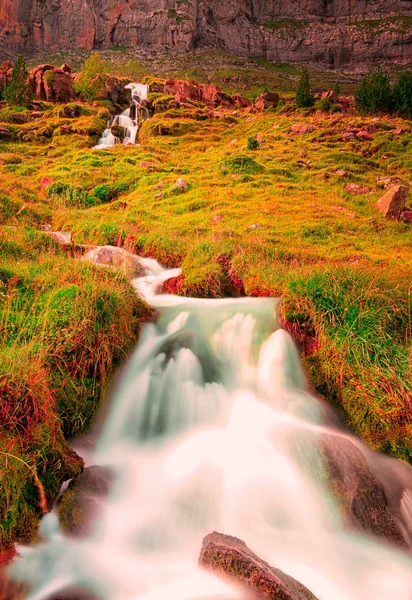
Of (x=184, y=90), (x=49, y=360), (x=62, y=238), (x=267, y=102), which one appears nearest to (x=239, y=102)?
(x=184, y=90)

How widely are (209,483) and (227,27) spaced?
157 m

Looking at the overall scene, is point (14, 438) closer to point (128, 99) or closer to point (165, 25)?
point (128, 99)

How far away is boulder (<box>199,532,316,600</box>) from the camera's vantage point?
2943 mm

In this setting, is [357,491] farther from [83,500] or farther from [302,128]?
[302,128]

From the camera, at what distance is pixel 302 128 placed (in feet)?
92.2

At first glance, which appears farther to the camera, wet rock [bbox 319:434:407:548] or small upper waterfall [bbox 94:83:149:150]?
small upper waterfall [bbox 94:83:149:150]

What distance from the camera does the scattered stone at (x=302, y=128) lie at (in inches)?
1089

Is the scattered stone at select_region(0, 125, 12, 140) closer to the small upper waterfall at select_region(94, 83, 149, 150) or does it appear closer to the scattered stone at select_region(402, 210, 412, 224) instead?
the small upper waterfall at select_region(94, 83, 149, 150)

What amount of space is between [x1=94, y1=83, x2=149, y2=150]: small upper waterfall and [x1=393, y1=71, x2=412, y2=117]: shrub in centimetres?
2406

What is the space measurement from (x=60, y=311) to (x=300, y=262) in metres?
5.99

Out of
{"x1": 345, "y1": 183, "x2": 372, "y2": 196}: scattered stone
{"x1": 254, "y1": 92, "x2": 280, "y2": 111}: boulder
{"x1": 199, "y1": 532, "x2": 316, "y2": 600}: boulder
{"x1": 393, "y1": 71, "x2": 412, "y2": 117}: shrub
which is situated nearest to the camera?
{"x1": 199, "y1": 532, "x2": 316, "y2": 600}: boulder

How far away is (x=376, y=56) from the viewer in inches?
4830

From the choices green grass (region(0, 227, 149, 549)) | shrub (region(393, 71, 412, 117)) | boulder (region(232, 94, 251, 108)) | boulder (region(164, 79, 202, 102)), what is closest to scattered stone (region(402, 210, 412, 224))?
green grass (region(0, 227, 149, 549))

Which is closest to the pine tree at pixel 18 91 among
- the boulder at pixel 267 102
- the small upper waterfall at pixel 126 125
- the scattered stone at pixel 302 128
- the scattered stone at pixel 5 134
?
the small upper waterfall at pixel 126 125
